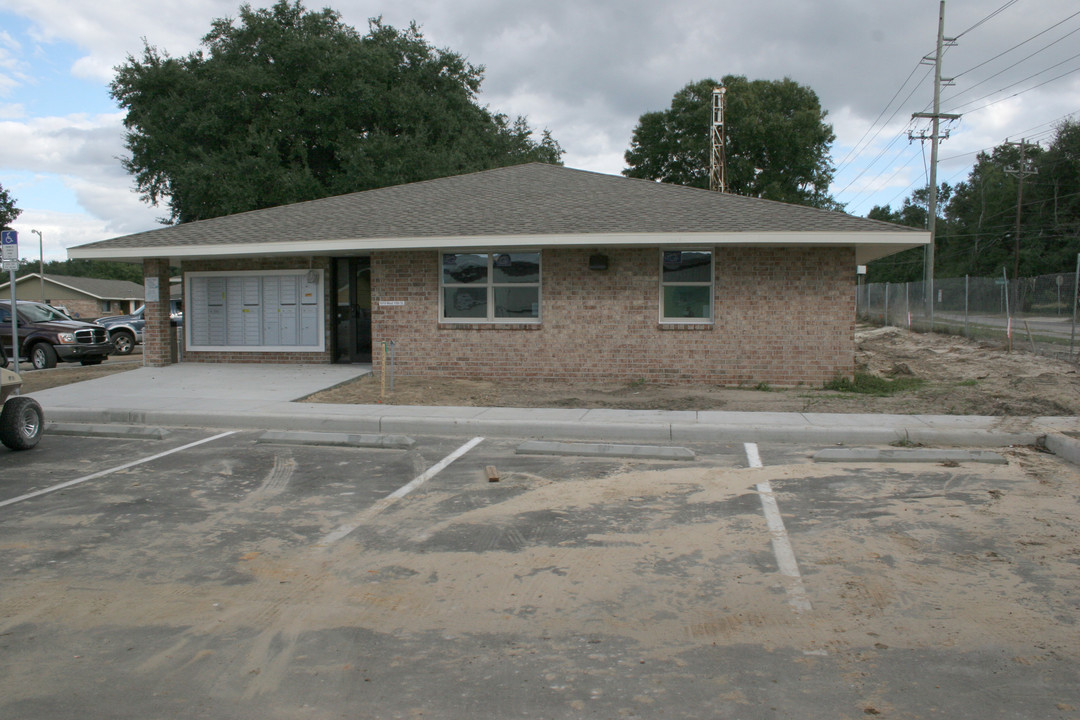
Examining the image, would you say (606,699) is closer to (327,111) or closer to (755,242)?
(755,242)

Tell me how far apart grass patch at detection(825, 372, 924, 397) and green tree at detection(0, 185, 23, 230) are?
212ft

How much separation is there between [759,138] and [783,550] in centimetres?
4670

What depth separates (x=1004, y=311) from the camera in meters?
27.4

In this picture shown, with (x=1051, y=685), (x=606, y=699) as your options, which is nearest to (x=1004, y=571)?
(x=1051, y=685)

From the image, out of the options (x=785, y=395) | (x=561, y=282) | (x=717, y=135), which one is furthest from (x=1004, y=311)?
(x=717, y=135)

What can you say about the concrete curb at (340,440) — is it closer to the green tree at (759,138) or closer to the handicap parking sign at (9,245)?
the handicap parking sign at (9,245)

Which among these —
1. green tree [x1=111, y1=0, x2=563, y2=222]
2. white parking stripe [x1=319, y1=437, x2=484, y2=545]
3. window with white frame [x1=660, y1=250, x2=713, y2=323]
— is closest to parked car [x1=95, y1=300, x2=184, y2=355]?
green tree [x1=111, y1=0, x2=563, y2=222]

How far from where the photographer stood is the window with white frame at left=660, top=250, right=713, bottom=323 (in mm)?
14695

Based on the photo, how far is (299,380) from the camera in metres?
14.8

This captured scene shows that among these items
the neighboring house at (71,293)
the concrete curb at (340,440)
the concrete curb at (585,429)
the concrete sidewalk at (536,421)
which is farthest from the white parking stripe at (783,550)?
the neighboring house at (71,293)

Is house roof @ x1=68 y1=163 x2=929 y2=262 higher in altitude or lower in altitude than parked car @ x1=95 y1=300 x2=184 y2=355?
higher

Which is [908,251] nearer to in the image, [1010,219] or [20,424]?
[1010,219]

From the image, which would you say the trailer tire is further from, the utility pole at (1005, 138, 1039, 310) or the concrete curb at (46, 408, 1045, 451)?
the utility pole at (1005, 138, 1039, 310)

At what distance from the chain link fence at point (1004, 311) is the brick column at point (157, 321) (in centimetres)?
1902
